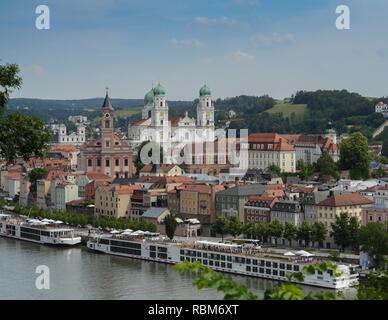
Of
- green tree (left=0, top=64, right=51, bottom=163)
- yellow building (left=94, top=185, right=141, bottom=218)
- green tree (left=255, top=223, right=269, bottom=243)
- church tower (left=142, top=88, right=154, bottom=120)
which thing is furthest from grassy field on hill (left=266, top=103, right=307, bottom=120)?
green tree (left=0, top=64, right=51, bottom=163)

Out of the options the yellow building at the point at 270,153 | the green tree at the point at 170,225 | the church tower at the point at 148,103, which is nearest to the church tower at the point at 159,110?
the church tower at the point at 148,103

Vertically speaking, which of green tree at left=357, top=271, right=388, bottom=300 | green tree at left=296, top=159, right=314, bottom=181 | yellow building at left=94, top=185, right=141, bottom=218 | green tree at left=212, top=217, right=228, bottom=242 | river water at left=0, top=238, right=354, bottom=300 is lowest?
river water at left=0, top=238, right=354, bottom=300

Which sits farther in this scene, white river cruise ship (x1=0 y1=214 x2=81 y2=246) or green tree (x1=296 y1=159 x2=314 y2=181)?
green tree (x1=296 y1=159 x2=314 y2=181)

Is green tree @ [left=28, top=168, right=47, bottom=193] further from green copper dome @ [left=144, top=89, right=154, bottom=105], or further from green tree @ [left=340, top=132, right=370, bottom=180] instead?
green copper dome @ [left=144, top=89, right=154, bottom=105]

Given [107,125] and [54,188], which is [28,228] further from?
[107,125]

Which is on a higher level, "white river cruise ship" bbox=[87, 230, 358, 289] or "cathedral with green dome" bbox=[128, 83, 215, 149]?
"cathedral with green dome" bbox=[128, 83, 215, 149]
